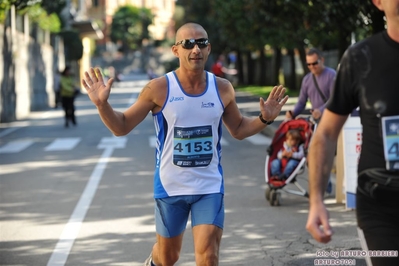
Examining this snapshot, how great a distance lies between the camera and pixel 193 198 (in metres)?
5.67

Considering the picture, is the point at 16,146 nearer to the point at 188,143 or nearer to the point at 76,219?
the point at 76,219

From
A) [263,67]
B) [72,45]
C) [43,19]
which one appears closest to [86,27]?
[72,45]

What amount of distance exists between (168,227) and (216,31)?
5648cm

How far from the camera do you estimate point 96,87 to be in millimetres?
5523

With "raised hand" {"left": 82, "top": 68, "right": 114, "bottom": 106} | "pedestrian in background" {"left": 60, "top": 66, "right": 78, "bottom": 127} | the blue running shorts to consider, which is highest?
"raised hand" {"left": 82, "top": 68, "right": 114, "bottom": 106}

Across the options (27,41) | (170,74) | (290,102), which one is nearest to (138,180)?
(170,74)

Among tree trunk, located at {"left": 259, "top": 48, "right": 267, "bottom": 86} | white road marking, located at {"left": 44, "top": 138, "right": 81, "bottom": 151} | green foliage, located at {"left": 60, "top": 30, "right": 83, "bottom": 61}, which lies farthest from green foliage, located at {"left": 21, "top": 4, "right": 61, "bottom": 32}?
white road marking, located at {"left": 44, "top": 138, "right": 81, "bottom": 151}

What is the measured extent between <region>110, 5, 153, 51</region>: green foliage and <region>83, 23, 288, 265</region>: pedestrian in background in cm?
13851

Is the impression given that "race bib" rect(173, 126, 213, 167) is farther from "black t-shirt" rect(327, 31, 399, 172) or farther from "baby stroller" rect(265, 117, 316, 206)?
"baby stroller" rect(265, 117, 316, 206)

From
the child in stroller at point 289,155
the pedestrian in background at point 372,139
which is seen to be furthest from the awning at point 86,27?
the pedestrian in background at point 372,139

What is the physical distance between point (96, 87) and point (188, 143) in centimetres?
68

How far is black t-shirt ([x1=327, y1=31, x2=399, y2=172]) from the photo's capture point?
3666mm

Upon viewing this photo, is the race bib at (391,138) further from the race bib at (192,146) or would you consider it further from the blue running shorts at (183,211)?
the race bib at (192,146)

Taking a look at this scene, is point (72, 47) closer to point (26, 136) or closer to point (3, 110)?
point (3, 110)
